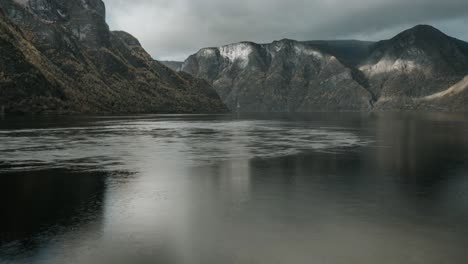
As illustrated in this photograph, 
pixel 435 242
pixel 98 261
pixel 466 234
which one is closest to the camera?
pixel 98 261

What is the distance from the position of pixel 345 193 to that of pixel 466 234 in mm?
10587

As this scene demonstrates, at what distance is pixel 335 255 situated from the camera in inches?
722

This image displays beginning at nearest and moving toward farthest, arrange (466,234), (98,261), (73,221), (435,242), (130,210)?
(98,261)
(435,242)
(466,234)
(73,221)
(130,210)

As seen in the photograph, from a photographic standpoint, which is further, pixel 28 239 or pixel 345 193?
pixel 345 193

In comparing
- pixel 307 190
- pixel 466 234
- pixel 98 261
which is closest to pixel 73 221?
pixel 98 261

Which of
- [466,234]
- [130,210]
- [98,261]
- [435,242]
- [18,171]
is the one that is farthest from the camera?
[18,171]

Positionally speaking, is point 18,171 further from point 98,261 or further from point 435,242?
point 435,242

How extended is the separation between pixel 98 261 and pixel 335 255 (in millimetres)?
9624

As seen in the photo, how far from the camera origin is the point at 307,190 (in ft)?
108

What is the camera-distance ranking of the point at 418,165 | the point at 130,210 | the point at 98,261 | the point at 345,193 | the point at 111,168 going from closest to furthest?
the point at 98,261 < the point at 130,210 < the point at 345,193 < the point at 111,168 < the point at 418,165

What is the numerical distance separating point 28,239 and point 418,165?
131 ft

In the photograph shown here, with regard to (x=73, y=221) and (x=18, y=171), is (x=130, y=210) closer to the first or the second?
(x=73, y=221)

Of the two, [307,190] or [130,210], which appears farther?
[307,190]

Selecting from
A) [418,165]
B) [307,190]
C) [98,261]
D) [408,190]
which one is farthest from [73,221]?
[418,165]
